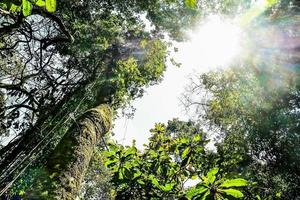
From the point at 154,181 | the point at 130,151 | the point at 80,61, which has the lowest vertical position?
the point at 154,181

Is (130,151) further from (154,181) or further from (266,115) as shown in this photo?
(266,115)

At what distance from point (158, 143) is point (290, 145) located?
10.8 meters

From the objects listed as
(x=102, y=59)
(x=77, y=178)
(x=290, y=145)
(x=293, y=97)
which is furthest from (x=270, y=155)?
(x=77, y=178)

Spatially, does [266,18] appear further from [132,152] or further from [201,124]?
[132,152]

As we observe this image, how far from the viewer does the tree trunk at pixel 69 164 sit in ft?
11.3

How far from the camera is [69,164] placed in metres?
4.05

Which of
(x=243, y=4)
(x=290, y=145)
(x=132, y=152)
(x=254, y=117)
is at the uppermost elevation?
(x=243, y=4)

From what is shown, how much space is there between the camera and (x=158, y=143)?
294cm

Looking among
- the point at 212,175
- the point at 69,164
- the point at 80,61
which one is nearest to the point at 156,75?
the point at 80,61

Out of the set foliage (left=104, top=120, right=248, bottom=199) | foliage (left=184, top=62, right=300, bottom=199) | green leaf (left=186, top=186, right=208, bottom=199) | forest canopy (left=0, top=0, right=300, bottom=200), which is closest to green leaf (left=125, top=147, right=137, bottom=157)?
foliage (left=104, top=120, right=248, bottom=199)

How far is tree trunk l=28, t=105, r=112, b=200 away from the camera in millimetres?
3447

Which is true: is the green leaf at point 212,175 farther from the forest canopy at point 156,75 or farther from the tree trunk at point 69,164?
the forest canopy at point 156,75

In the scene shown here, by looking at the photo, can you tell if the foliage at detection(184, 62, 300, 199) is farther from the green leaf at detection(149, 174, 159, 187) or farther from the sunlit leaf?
the sunlit leaf

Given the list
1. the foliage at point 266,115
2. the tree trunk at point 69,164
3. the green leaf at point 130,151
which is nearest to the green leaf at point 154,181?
the green leaf at point 130,151
